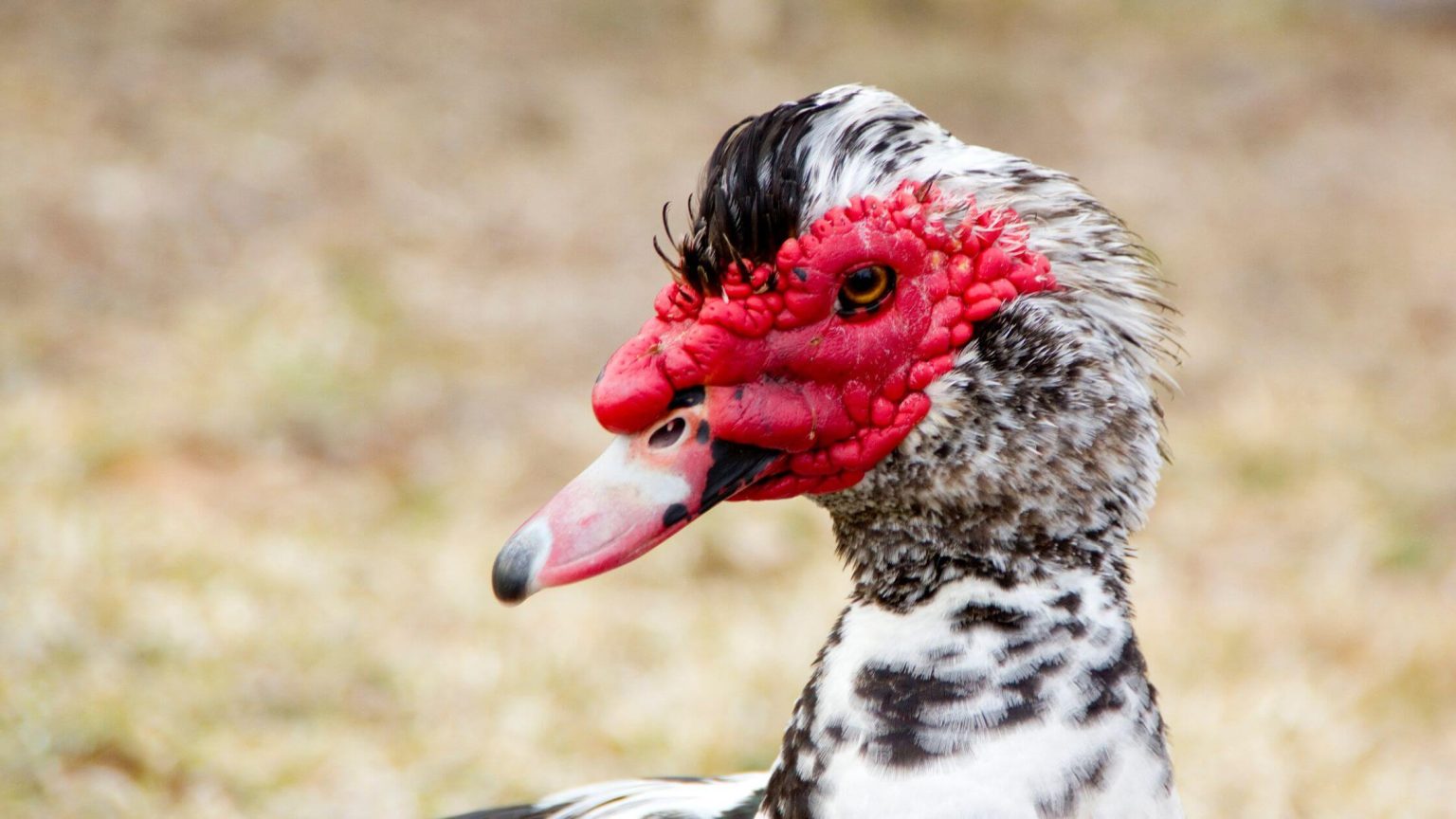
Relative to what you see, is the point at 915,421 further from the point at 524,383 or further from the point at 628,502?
the point at 524,383

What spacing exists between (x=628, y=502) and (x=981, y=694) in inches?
16.1

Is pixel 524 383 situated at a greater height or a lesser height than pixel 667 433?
greater

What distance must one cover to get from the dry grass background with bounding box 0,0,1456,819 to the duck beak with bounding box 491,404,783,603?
174cm

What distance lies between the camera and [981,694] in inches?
59.4

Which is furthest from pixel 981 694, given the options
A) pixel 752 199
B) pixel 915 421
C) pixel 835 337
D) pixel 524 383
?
pixel 524 383

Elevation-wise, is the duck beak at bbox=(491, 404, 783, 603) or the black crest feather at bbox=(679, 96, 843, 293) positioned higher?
the black crest feather at bbox=(679, 96, 843, 293)

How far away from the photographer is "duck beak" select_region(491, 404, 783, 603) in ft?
4.86

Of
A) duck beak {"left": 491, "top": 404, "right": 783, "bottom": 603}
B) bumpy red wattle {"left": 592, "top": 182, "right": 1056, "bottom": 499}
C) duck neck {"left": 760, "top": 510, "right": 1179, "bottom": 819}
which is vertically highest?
bumpy red wattle {"left": 592, "top": 182, "right": 1056, "bottom": 499}

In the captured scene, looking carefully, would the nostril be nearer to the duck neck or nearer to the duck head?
the duck head

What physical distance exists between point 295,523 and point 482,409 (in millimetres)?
1003

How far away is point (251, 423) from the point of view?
468 cm

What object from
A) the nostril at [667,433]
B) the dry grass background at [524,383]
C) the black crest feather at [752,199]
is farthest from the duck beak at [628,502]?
the dry grass background at [524,383]

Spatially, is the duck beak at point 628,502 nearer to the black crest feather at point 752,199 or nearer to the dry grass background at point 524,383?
the black crest feather at point 752,199

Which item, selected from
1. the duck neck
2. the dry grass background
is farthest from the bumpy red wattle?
the dry grass background
